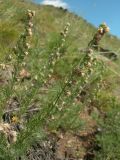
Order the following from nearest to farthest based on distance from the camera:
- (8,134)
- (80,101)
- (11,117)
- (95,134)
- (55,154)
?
(8,134) < (11,117) < (55,154) < (95,134) < (80,101)

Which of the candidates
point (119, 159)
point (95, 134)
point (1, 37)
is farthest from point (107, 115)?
point (1, 37)

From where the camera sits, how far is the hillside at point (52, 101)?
391cm

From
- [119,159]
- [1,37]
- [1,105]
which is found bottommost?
[119,159]

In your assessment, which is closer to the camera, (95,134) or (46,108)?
(46,108)

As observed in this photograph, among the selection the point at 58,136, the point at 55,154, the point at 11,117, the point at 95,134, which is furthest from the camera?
the point at 95,134

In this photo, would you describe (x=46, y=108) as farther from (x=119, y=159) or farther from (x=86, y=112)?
(x=86, y=112)

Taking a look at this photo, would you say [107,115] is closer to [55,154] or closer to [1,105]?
[55,154]

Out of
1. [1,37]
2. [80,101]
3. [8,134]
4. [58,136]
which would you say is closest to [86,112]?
[80,101]

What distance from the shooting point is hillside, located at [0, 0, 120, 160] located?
12.8 feet

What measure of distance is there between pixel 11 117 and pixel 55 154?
0.72 meters

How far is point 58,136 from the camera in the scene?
557 centimetres

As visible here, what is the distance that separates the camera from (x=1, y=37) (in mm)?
6773

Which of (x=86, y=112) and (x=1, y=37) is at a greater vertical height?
(x=1, y=37)

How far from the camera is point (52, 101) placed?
3.93 m
